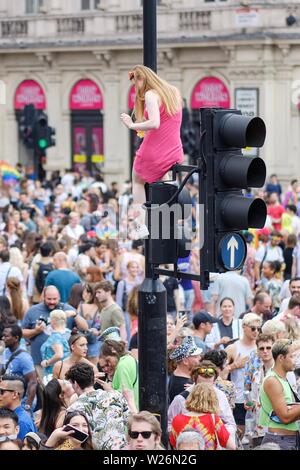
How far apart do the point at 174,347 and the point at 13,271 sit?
521 centimetres

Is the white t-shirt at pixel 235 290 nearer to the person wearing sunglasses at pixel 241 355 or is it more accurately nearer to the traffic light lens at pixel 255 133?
the person wearing sunglasses at pixel 241 355

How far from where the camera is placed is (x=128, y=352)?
11086 millimetres

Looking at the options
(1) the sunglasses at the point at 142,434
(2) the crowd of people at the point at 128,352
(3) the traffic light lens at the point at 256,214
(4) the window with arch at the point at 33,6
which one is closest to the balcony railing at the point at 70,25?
(4) the window with arch at the point at 33,6

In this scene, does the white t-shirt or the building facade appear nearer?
the white t-shirt

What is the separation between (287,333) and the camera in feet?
37.3

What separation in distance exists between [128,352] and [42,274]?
5632 millimetres

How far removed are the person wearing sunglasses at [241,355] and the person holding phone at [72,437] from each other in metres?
3.08

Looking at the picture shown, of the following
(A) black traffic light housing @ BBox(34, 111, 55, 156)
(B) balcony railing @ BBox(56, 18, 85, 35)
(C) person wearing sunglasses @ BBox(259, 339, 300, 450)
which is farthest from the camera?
(B) balcony railing @ BBox(56, 18, 85, 35)

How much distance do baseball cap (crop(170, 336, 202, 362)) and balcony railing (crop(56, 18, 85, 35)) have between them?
31.4 m

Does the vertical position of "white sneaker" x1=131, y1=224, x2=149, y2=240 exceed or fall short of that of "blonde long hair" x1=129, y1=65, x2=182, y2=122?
it falls short

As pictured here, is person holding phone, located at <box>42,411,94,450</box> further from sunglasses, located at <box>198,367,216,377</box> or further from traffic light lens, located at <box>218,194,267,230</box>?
traffic light lens, located at <box>218,194,267,230</box>

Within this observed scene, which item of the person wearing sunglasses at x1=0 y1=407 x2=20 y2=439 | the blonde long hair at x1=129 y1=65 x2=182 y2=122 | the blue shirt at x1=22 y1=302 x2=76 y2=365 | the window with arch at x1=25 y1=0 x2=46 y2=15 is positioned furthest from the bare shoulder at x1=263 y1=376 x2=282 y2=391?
the window with arch at x1=25 y1=0 x2=46 y2=15

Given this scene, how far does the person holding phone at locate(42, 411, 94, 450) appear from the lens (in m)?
8.40

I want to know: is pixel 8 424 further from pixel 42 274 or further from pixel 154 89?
pixel 42 274
